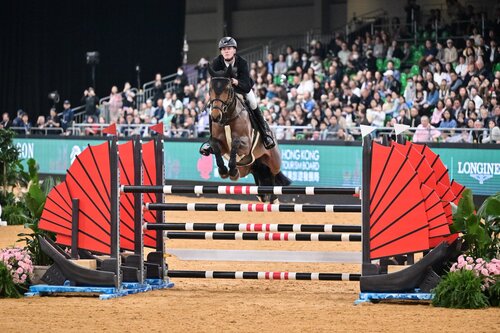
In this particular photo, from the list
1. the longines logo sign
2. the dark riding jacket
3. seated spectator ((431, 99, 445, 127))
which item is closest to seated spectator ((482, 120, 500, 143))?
the longines logo sign

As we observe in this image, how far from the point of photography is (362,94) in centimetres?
2302

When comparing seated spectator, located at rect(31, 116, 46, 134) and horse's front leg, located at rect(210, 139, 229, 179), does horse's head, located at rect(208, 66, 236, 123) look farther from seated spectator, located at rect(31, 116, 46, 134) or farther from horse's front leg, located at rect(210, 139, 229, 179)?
seated spectator, located at rect(31, 116, 46, 134)

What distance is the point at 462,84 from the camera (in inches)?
856

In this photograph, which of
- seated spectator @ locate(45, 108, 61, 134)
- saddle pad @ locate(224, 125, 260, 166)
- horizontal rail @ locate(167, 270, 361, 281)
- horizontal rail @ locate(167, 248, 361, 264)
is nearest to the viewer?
horizontal rail @ locate(167, 270, 361, 281)

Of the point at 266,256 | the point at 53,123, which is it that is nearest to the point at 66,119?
the point at 53,123

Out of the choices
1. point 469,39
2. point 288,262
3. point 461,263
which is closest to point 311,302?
point 461,263

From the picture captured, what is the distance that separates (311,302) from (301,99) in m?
14.9

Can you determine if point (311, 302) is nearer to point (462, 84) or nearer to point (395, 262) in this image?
point (395, 262)

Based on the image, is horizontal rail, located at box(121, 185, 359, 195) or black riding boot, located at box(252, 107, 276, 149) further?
black riding boot, located at box(252, 107, 276, 149)

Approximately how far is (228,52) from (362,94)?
1268 centimetres

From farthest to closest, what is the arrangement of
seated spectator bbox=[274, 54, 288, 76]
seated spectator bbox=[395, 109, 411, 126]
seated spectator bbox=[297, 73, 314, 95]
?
seated spectator bbox=[274, 54, 288, 76], seated spectator bbox=[297, 73, 314, 95], seated spectator bbox=[395, 109, 411, 126]

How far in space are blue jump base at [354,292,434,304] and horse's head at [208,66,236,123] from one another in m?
2.70

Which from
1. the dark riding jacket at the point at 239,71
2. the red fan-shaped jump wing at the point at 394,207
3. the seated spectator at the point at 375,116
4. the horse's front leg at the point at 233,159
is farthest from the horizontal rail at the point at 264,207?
the seated spectator at the point at 375,116

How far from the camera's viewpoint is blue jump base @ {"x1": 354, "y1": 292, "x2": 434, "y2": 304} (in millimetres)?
9109
